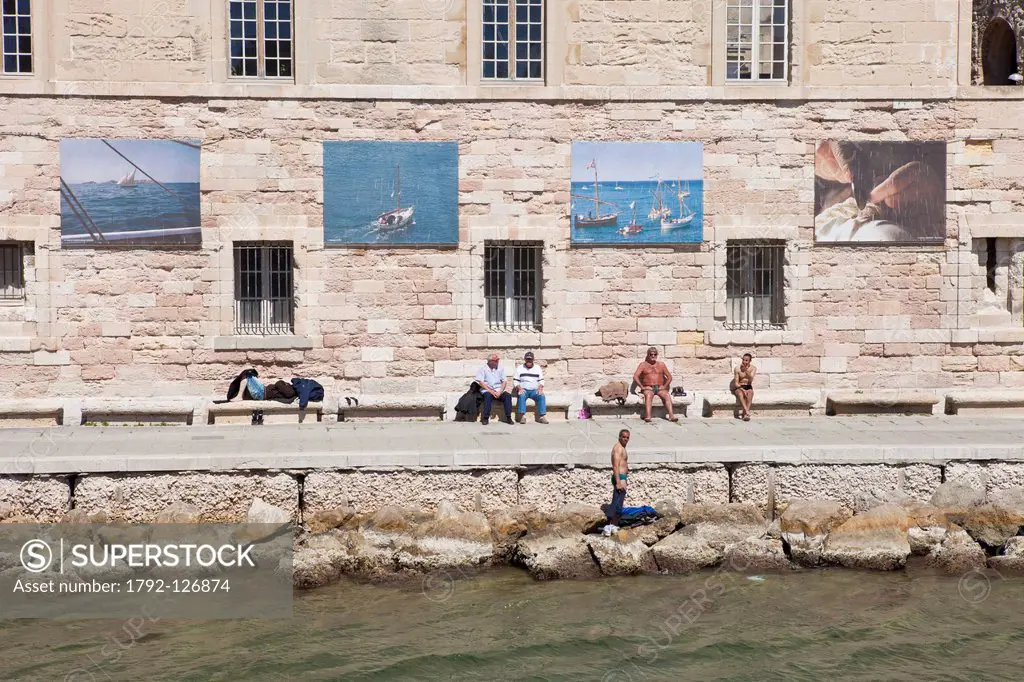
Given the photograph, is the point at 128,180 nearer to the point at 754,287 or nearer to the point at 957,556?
the point at 754,287

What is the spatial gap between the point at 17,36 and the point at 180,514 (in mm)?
8000

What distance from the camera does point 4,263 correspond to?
18.9 metres

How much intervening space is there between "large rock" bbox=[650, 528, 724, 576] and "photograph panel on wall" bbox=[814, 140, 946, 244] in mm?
6564

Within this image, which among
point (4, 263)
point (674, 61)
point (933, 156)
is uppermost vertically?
point (674, 61)

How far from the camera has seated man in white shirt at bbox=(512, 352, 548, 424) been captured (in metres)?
18.6

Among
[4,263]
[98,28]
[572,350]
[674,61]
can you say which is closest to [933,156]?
[674,61]

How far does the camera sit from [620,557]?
48.8 ft

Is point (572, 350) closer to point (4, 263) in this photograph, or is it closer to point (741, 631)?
point (741, 631)

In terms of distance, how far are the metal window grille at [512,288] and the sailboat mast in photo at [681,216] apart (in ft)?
6.61

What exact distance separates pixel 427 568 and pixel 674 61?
888 cm

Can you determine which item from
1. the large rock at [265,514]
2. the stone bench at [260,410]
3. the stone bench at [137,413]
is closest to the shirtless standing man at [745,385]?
the stone bench at [260,410]

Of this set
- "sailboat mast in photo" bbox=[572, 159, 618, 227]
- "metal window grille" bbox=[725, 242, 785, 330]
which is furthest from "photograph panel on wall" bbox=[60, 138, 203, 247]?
"metal window grille" bbox=[725, 242, 785, 330]

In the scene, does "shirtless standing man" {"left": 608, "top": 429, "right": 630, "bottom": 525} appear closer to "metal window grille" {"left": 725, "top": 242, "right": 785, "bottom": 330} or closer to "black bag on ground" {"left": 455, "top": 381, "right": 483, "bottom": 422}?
"black bag on ground" {"left": 455, "top": 381, "right": 483, "bottom": 422}

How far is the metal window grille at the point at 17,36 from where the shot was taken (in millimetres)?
→ 18578
